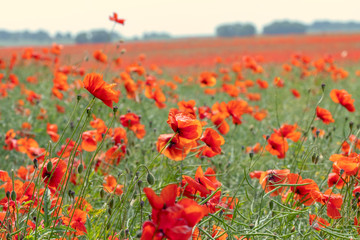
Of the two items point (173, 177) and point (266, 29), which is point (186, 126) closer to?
point (173, 177)

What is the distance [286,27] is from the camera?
67875 mm

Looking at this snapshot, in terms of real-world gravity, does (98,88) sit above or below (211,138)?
above

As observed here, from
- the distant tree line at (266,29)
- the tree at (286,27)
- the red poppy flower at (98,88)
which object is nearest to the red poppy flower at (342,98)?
the red poppy flower at (98,88)

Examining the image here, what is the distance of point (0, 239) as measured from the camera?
45.7 inches

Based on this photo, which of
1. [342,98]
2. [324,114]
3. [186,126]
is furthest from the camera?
[324,114]

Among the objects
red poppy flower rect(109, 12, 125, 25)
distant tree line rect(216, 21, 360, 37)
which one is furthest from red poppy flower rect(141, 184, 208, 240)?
distant tree line rect(216, 21, 360, 37)

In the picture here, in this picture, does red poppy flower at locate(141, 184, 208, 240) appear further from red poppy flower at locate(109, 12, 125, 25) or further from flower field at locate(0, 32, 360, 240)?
red poppy flower at locate(109, 12, 125, 25)

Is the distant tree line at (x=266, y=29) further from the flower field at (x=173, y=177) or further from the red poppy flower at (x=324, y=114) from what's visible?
the red poppy flower at (x=324, y=114)

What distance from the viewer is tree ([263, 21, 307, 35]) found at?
67062 mm

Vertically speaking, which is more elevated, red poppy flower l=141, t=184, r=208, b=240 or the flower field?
red poppy flower l=141, t=184, r=208, b=240

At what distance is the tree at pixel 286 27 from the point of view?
67062mm

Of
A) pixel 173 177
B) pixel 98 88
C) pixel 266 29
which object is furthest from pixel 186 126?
pixel 266 29

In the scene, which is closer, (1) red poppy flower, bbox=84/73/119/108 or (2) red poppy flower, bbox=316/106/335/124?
(1) red poppy flower, bbox=84/73/119/108

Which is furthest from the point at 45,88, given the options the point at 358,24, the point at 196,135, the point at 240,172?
the point at 358,24
